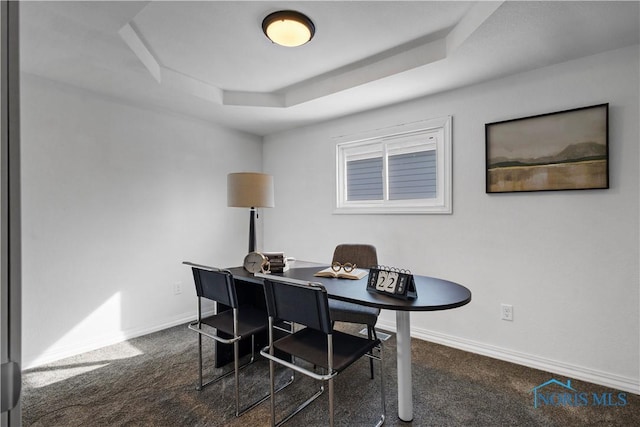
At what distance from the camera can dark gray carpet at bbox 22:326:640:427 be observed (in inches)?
69.8

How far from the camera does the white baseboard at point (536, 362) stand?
81.0 inches

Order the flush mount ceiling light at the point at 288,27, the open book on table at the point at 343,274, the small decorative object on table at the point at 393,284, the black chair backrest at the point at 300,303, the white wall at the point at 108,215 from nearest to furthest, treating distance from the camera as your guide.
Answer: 1. the black chair backrest at the point at 300,303
2. the small decorative object on table at the point at 393,284
3. the flush mount ceiling light at the point at 288,27
4. the open book on table at the point at 343,274
5. the white wall at the point at 108,215

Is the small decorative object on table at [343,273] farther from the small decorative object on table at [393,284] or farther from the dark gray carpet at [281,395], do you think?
the dark gray carpet at [281,395]

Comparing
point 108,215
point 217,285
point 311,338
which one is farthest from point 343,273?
point 108,215

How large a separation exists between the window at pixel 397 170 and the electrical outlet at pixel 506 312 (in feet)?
2.91

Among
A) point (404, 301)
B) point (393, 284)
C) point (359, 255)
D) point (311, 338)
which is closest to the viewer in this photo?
point (404, 301)

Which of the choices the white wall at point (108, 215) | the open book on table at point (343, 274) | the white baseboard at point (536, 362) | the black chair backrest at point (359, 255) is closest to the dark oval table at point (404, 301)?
the open book on table at point (343, 274)

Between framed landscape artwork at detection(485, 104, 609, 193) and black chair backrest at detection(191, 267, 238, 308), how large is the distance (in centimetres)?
213

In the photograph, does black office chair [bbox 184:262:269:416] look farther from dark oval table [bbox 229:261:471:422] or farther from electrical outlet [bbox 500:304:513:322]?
electrical outlet [bbox 500:304:513:322]

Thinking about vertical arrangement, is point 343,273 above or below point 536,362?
above

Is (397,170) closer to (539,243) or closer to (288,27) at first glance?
(539,243)

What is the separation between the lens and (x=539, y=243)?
92.3 inches

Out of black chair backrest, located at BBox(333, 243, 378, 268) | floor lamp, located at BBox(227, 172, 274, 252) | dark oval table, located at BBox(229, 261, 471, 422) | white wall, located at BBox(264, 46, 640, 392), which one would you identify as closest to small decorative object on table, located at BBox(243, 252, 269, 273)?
dark oval table, located at BBox(229, 261, 471, 422)

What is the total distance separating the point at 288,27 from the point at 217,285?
167 centimetres
